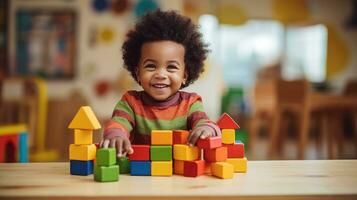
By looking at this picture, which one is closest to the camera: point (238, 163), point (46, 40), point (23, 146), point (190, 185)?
point (190, 185)

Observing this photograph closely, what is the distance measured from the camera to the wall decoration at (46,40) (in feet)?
11.0

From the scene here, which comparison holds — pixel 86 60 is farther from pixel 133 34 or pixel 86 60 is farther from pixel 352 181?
pixel 352 181

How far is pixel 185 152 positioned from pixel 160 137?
5 centimetres

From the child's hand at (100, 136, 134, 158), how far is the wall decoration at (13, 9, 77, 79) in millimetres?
2795

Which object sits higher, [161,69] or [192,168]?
[161,69]

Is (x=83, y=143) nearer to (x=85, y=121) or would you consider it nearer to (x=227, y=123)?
(x=85, y=121)

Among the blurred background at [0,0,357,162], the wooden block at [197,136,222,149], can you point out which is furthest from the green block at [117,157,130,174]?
the blurred background at [0,0,357,162]

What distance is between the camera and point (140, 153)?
0.71m

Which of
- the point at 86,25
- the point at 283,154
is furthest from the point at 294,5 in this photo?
the point at 86,25

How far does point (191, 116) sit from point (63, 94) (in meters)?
2.76

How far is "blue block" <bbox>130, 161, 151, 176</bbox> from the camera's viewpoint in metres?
0.71

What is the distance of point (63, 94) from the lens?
339cm

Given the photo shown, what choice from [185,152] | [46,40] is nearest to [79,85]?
[46,40]

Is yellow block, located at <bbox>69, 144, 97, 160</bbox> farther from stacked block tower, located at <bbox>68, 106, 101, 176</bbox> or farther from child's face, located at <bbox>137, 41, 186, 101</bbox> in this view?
child's face, located at <bbox>137, 41, 186, 101</bbox>
